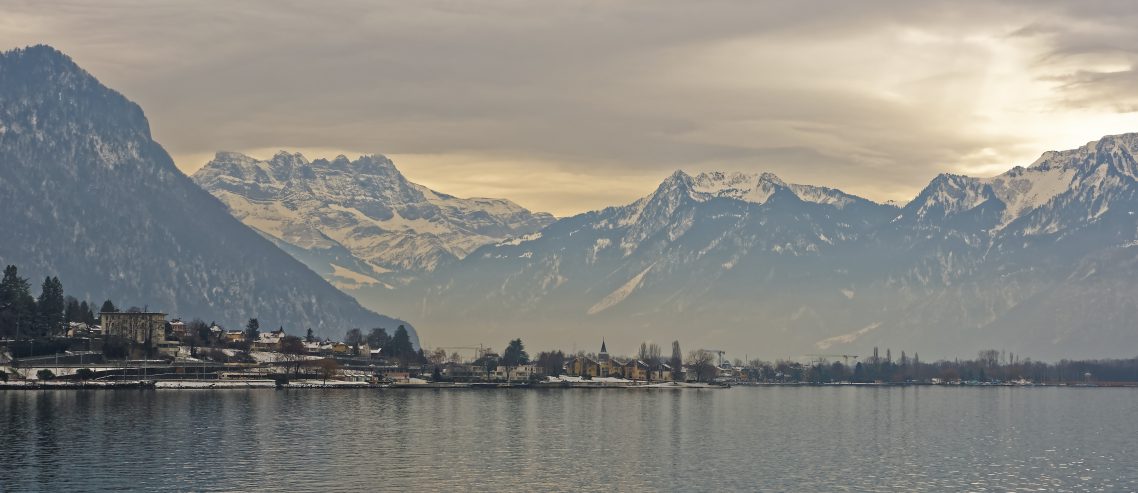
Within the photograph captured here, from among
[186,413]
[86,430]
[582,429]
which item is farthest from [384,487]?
[186,413]

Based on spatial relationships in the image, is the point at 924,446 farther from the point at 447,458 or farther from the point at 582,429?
the point at 447,458

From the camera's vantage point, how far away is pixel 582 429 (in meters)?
179

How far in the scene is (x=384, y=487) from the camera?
11669 centimetres

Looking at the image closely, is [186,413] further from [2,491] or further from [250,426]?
[2,491]

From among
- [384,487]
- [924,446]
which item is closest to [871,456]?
[924,446]

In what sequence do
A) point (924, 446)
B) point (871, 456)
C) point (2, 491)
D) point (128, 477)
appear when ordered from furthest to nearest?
point (924, 446), point (871, 456), point (128, 477), point (2, 491)

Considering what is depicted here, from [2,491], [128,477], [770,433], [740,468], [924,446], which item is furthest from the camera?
[770,433]

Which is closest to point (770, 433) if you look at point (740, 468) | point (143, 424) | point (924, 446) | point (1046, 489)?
point (924, 446)

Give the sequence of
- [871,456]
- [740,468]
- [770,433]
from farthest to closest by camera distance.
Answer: [770,433] → [871,456] → [740,468]

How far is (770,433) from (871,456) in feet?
93.0

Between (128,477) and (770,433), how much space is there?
268ft

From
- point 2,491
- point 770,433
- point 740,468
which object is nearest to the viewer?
point 2,491

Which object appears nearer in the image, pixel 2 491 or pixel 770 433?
pixel 2 491

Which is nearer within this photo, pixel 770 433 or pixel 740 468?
pixel 740 468
